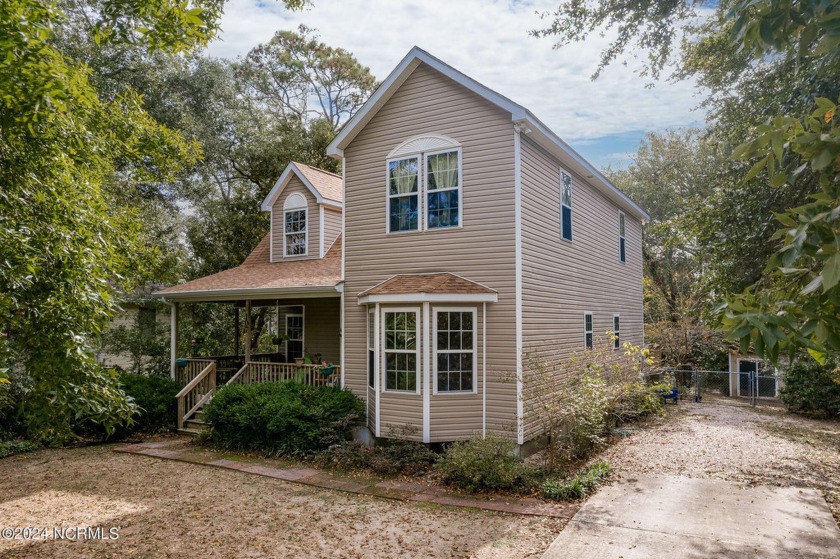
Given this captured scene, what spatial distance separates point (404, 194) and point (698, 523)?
772 cm

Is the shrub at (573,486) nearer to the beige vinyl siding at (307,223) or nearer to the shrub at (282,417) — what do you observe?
the shrub at (282,417)

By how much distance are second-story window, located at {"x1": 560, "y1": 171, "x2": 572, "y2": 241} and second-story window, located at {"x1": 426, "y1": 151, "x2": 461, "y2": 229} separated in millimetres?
3025

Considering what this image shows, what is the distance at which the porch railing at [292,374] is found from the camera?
40.7 feet

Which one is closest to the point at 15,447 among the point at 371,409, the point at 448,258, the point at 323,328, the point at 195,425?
the point at 195,425

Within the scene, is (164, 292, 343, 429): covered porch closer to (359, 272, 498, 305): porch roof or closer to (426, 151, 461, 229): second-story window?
(359, 272, 498, 305): porch roof

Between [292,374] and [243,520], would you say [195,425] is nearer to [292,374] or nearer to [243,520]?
[292,374]

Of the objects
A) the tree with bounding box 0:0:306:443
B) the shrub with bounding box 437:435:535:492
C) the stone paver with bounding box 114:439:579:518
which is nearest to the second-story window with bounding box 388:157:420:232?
the shrub with bounding box 437:435:535:492

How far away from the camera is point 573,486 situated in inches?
321

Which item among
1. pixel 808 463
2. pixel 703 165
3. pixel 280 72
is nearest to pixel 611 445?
pixel 808 463

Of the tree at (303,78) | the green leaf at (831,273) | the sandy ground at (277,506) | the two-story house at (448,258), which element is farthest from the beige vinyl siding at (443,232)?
the tree at (303,78)

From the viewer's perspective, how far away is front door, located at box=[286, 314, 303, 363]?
1611 cm

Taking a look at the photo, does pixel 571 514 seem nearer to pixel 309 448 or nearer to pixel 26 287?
pixel 309 448

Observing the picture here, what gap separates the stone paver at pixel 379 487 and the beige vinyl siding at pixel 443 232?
1.46m

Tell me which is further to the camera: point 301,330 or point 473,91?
point 301,330
